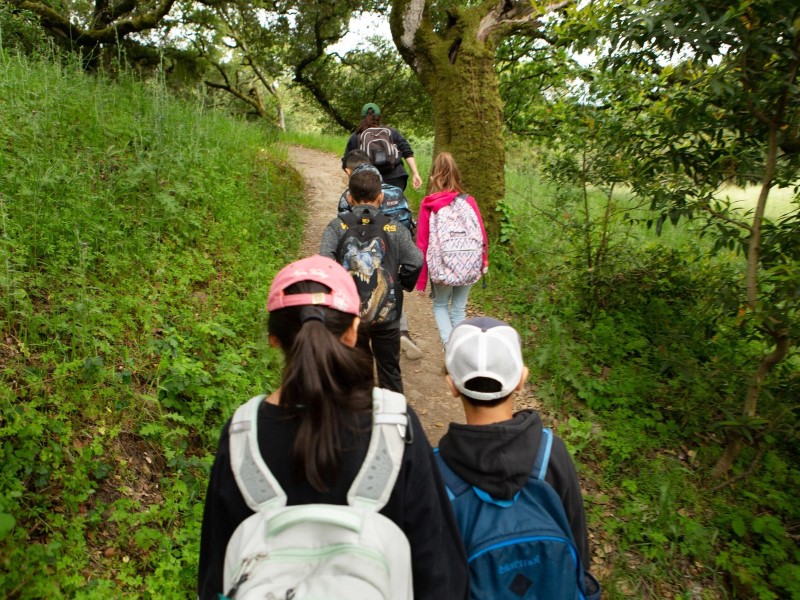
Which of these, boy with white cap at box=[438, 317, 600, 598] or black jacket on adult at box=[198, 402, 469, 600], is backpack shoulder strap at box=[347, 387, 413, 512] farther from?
boy with white cap at box=[438, 317, 600, 598]

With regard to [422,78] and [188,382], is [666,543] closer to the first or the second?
[188,382]

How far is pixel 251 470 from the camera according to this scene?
1.33 meters

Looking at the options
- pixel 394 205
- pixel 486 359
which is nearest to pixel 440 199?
pixel 394 205

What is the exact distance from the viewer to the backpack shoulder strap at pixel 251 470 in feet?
4.31

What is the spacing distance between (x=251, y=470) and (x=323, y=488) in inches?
7.8

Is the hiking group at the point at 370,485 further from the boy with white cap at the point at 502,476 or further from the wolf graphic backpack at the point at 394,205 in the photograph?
the wolf graphic backpack at the point at 394,205

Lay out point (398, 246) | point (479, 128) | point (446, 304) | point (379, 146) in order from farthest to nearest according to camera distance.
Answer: point (479, 128) → point (379, 146) → point (446, 304) → point (398, 246)

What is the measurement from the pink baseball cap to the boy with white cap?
45 centimetres

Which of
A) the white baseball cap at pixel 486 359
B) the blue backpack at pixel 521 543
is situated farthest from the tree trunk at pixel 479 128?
the blue backpack at pixel 521 543

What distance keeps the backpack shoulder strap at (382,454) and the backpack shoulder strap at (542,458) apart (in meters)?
0.50

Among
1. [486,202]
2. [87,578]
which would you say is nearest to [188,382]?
[87,578]

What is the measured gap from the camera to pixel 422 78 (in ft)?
26.9

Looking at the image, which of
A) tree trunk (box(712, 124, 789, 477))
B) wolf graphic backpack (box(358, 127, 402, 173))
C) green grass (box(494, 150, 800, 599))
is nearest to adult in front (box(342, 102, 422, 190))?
wolf graphic backpack (box(358, 127, 402, 173))

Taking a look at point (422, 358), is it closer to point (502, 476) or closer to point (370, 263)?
point (370, 263)
